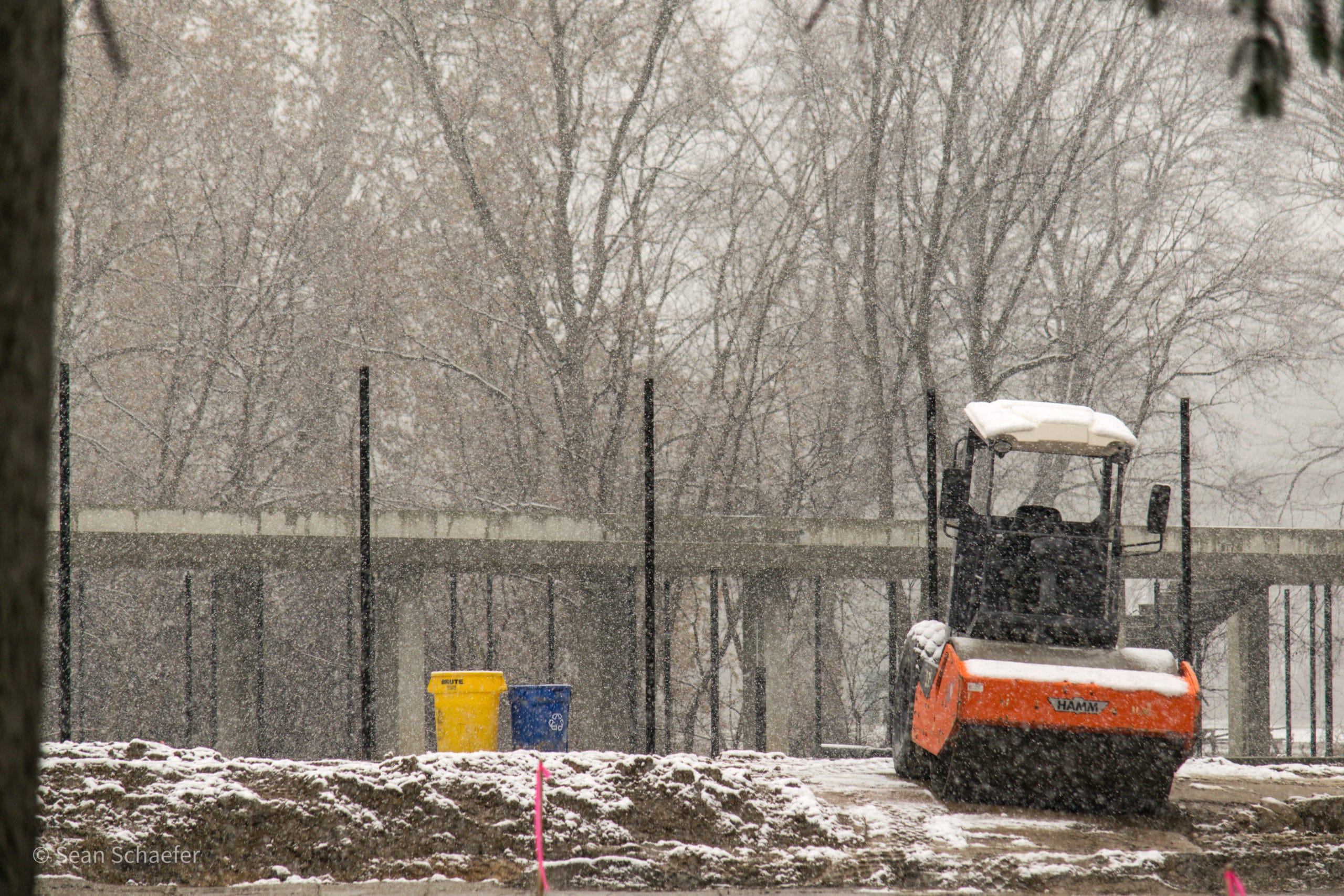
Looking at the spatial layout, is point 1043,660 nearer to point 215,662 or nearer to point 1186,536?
point 1186,536

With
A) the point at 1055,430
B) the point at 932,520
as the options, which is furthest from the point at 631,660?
the point at 1055,430

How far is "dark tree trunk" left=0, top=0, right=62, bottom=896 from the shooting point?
2.04 meters

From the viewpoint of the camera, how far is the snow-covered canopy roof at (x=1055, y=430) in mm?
9961

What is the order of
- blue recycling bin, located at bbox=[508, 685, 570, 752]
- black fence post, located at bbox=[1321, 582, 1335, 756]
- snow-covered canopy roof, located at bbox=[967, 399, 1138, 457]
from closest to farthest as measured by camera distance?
1. snow-covered canopy roof, located at bbox=[967, 399, 1138, 457]
2. blue recycling bin, located at bbox=[508, 685, 570, 752]
3. black fence post, located at bbox=[1321, 582, 1335, 756]

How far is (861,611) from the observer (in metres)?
29.7

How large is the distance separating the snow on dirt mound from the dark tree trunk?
19.6ft

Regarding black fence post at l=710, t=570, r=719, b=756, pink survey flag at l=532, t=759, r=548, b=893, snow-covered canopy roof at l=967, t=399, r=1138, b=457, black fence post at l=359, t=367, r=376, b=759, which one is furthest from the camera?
black fence post at l=710, t=570, r=719, b=756

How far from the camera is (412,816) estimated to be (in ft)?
28.0

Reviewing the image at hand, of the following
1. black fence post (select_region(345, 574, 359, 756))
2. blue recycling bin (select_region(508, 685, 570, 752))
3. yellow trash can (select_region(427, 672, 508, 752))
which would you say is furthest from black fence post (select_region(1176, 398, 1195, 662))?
black fence post (select_region(345, 574, 359, 756))

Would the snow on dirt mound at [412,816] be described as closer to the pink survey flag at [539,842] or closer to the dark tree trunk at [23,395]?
the pink survey flag at [539,842]

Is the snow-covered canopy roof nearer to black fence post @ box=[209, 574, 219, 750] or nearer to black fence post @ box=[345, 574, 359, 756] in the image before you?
black fence post @ box=[345, 574, 359, 756]

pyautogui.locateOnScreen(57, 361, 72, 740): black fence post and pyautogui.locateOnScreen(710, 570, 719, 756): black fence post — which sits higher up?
pyautogui.locateOnScreen(57, 361, 72, 740): black fence post

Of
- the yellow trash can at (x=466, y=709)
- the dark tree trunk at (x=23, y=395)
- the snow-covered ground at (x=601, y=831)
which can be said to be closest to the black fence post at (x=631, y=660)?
the yellow trash can at (x=466, y=709)

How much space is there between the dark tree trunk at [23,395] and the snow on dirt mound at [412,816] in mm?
5960
